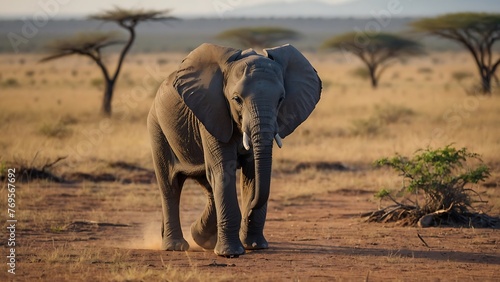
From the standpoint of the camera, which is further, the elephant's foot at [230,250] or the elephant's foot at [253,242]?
the elephant's foot at [253,242]

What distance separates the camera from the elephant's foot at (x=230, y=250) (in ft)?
25.0

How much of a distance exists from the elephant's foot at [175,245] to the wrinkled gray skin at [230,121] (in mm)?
12

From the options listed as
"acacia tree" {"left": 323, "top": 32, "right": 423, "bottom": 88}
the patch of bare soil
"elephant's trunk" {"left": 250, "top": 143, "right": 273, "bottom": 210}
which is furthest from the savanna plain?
"acacia tree" {"left": 323, "top": 32, "right": 423, "bottom": 88}

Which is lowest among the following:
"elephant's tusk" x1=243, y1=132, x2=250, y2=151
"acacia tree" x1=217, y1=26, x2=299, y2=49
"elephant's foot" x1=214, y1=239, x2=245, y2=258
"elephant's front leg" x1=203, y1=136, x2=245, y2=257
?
"acacia tree" x1=217, y1=26, x2=299, y2=49

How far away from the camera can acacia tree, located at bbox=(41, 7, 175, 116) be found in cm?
2372

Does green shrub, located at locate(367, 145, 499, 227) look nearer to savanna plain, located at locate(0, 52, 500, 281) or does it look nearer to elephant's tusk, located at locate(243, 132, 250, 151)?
savanna plain, located at locate(0, 52, 500, 281)

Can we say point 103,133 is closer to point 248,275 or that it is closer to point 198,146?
point 198,146

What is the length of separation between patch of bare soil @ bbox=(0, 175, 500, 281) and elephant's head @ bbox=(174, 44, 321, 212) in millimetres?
779

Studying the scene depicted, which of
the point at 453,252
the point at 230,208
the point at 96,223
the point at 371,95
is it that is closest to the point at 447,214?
the point at 453,252

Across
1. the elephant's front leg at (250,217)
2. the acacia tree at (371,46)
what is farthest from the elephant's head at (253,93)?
the acacia tree at (371,46)

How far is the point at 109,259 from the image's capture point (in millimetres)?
7430

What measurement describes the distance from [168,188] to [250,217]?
1.09 metres

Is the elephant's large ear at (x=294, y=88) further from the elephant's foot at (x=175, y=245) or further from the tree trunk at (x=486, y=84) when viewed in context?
the tree trunk at (x=486, y=84)

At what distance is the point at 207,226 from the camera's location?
8.31 meters
